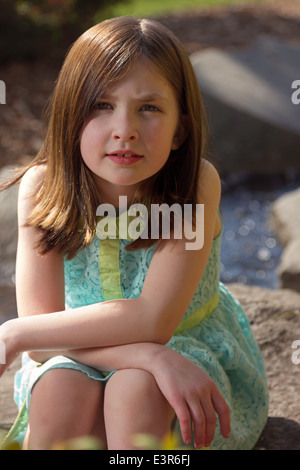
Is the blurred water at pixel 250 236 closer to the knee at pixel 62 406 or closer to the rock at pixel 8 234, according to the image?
the rock at pixel 8 234

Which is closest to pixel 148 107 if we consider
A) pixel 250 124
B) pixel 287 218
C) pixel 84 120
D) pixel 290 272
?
pixel 84 120

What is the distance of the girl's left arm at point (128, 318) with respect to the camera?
5.45 feet

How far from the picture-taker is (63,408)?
62.2 inches

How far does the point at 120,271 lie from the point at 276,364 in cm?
80

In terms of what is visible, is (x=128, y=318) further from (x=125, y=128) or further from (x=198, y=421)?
(x=125, y=128)

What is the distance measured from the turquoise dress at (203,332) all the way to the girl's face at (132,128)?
24 centimetres

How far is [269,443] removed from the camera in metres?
2.05

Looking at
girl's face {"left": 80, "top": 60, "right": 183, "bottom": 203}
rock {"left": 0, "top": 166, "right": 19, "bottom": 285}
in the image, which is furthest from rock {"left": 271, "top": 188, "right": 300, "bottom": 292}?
girl's face {"left": 80, "top": 60, "right": 183, "bottom": 203}

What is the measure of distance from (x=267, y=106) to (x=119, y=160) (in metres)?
4.20

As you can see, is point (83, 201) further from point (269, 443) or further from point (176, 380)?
point (269, 443)


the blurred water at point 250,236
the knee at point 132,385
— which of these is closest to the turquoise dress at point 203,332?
the knee at point 132,385

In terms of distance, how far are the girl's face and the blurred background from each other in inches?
74.8

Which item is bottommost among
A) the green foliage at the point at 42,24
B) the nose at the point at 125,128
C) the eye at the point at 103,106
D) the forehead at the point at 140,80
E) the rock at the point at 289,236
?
the rock at the point at 289,236

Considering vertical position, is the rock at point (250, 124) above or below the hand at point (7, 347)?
above
